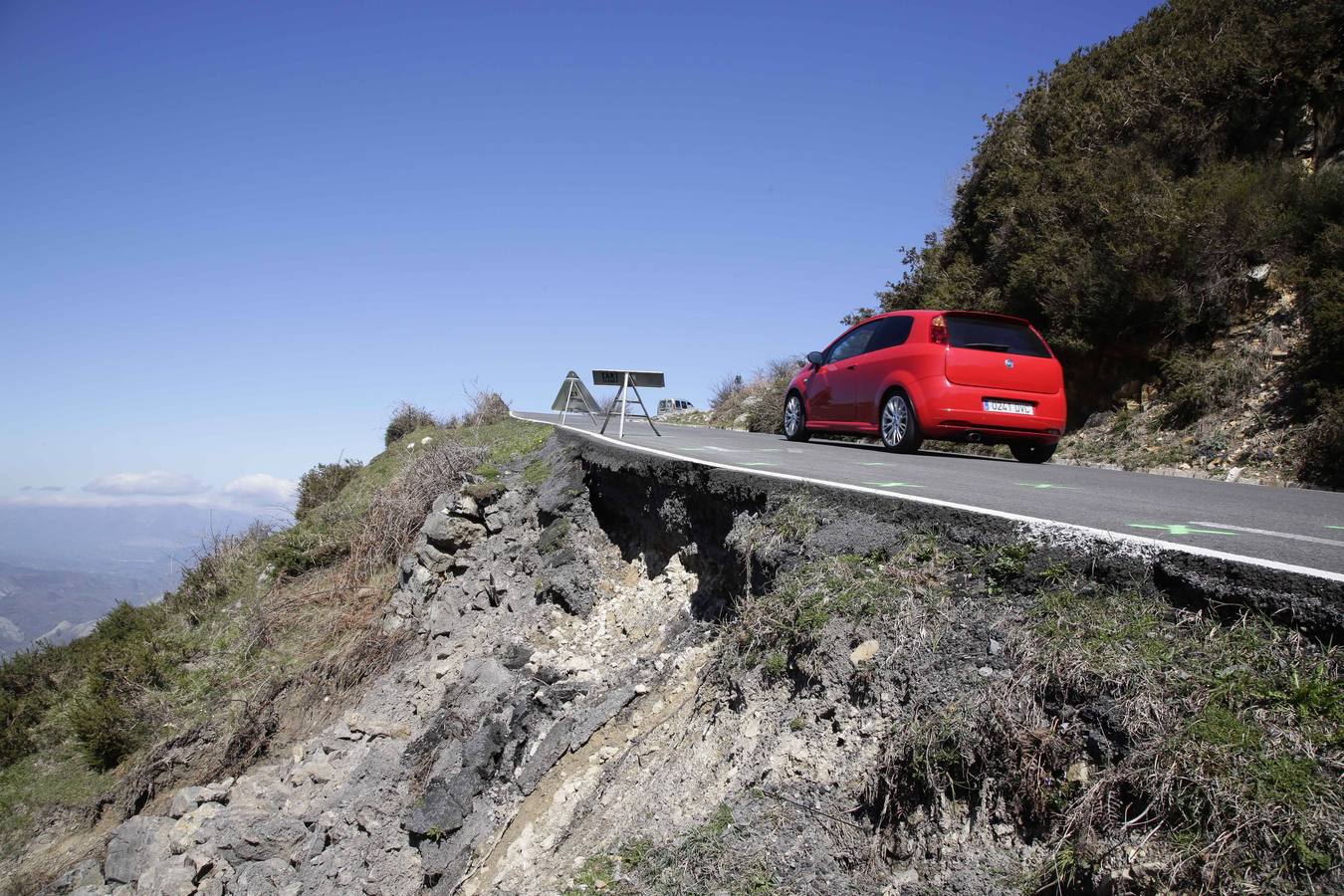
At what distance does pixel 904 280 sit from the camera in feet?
60.6

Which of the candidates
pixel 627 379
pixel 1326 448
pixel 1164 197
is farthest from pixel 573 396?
pixel 1326 448

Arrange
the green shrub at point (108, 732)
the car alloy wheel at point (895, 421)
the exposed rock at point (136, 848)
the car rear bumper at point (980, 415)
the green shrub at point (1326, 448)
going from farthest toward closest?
the green shrub at point (108, 732)
the car alloy wheel at point (895, 421)
the car rear bumper at point (980, 415)
the green shrub at point (1326, 448)
the exposed rock at point (136, 848)

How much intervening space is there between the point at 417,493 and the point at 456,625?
4.40 metres

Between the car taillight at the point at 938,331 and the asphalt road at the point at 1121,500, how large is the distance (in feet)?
4.53

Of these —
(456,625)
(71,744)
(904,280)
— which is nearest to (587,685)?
(456,625)

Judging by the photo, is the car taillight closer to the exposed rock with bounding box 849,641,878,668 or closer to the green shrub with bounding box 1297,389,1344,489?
the green shrub with bounding box 1297,389,1344,489

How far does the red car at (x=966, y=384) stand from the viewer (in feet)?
30.3

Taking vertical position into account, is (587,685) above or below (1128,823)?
below

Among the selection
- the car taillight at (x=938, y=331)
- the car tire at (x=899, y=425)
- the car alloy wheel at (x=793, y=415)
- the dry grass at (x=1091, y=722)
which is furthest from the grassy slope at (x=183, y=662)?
the dry grass at (x=1091, y=722)

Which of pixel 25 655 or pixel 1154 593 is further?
pixel 25 655

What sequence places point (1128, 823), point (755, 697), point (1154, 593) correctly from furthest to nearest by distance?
point (755, 697) → point (1154, 593) → point (1128, 823)

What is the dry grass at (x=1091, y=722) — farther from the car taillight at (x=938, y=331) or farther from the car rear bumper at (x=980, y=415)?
the car taillight at (x=938, y=331)

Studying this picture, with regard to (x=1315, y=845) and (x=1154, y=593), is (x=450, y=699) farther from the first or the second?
(x=1315, y=845)

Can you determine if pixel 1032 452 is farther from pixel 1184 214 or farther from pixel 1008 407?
pixel 1184 214
